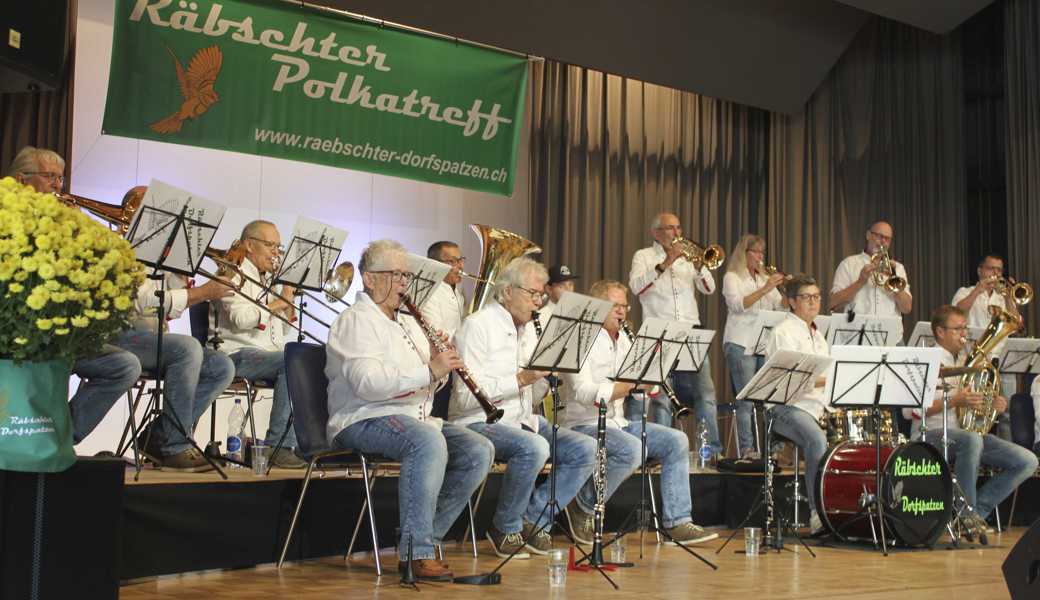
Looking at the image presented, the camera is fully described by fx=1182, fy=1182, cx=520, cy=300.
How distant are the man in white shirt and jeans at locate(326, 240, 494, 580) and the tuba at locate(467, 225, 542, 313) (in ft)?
7.20

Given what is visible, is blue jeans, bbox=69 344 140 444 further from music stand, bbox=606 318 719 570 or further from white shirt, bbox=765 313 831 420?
white shirt, bbox=765 313 831 420

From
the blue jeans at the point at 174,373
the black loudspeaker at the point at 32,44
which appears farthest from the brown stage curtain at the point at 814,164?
the black loudspeaker at the point at 32,44

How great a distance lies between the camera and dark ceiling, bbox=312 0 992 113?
8.73 meters

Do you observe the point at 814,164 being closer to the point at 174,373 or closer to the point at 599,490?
the point at 599,490

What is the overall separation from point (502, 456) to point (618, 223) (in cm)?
515

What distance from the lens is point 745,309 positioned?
28.3ft

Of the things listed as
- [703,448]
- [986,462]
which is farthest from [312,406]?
[986,462]

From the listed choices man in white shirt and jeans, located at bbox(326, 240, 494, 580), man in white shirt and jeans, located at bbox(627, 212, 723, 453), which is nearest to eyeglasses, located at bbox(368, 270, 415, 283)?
man in white shirt and jeans, located at bbox(326, 240, 494, 580)

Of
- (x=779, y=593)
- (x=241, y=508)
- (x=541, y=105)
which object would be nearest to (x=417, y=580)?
(x=241, y=508)

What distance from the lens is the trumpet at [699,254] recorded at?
28.3 ft

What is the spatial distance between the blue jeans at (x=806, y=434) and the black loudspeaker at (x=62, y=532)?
4618mm

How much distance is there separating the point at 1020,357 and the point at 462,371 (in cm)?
526

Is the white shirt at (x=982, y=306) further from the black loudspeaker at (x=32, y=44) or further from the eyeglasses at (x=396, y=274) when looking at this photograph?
the black loudspeaker at (x=32, y=44)

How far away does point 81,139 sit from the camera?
26.2 feet
